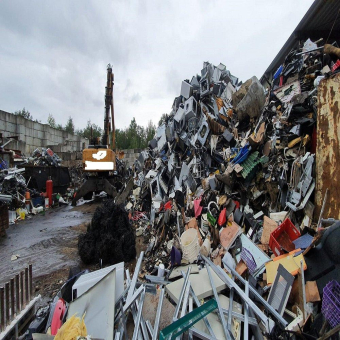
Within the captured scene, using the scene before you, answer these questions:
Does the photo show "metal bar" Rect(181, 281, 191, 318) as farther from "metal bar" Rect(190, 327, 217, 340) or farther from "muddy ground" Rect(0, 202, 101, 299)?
"muddy ground" Rect(0, 202, 101, 299)

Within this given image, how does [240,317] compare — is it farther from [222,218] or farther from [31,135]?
[31,135]

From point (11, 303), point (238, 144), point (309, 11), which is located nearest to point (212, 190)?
point (238, 144)

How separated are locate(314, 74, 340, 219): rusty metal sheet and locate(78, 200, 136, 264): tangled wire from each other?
299cm

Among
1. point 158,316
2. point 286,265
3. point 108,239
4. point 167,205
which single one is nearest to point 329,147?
point 286,265

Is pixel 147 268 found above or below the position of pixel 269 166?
below

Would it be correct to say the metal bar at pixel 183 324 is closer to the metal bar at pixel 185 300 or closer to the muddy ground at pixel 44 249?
the metal bar at pixel 185 300

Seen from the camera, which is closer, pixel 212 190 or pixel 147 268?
pixel 147 268

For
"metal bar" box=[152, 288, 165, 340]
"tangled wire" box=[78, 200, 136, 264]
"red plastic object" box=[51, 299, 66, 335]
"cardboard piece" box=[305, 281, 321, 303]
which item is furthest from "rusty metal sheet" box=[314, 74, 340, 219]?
"tangled wire" box=[78, 200, 136, 264]

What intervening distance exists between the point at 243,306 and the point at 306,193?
4.89ft

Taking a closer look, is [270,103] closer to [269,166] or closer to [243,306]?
[269,166]

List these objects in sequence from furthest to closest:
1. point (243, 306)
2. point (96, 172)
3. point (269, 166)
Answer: point (96, 172) → point (269, 166) → point (243, 306)

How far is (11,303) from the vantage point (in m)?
2.03

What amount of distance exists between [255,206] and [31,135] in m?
16.1

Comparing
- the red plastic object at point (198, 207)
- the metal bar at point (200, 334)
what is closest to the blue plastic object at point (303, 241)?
the metal bar at point (200, 334)
